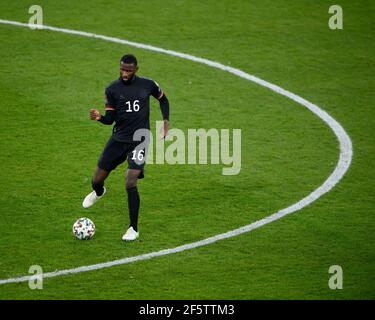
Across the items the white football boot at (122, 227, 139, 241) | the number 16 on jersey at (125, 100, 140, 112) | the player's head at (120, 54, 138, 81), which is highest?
the player's head at (120, 54, 138, 81)

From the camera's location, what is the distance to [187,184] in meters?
13.2

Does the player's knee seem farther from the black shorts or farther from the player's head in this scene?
the player's head

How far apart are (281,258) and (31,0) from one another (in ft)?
39.3

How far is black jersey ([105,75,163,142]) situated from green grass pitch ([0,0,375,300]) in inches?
53.2

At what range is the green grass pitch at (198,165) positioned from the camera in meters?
10.5

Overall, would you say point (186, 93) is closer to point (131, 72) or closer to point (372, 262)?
point (131, 72)

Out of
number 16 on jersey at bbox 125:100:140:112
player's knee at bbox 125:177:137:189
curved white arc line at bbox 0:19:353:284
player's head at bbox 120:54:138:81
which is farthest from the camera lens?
number 16 on jersey at bbox 125:100:140:112

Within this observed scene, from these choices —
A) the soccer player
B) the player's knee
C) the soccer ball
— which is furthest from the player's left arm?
the soccer ball

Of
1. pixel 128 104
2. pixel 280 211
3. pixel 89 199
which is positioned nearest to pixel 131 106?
pixel 128 104

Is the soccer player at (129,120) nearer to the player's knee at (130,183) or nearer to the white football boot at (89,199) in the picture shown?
the player's knee at (130,183)

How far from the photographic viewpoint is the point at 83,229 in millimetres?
11344

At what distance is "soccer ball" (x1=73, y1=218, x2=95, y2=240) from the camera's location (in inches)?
447

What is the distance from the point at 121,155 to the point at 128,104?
0.73 metres

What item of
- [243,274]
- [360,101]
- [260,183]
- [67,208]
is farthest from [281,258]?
[360,101]
